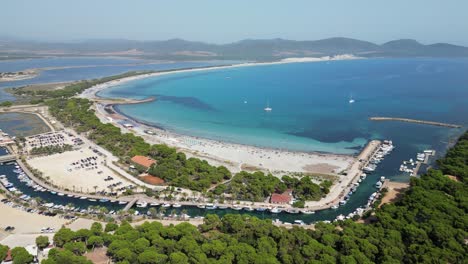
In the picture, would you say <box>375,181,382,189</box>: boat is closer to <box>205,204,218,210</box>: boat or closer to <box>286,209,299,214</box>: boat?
<box>286,209,299,214</box>: boat

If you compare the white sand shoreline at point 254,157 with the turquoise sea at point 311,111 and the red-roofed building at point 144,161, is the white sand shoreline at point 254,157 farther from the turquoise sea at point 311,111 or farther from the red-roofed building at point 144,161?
the red-roofed building at point 144,161

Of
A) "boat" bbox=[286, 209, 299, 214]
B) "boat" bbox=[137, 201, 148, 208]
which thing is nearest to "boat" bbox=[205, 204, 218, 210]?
"boat" bbox=[137, 201, 148, 208]

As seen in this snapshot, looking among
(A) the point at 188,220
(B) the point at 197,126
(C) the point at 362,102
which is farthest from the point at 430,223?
(C) the point at 362,102

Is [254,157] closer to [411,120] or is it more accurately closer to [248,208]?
[248,208]

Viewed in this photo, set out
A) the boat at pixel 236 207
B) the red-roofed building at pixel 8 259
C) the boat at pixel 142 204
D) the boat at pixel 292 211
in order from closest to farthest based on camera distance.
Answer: the red-roofed building at pixel 8 259 → the boat at pixel 292 211 → the boat at pixel 236 207 → the boat at pixel 142 204

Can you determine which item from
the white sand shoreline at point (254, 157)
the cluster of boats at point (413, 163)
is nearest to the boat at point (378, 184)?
the white sand shoreline at point (254, 157)

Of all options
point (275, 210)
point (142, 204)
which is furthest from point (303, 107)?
point (142, 204)

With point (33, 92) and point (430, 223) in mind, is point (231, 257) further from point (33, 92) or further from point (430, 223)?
point (33, 92)
